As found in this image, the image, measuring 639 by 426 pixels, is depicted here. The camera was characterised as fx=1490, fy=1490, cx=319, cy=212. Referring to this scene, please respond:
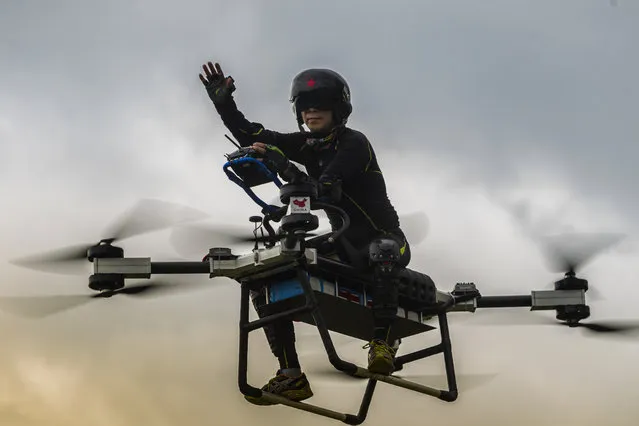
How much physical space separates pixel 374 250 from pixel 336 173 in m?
1.27

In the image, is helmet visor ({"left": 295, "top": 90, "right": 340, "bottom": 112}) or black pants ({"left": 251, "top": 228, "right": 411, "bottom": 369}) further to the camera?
helmet visor ({"left": 295, "top": 90, "right": 340, "bottom": 112})

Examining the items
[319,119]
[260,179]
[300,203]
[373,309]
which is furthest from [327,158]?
[373,309]

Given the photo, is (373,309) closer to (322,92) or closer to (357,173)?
(357,173)

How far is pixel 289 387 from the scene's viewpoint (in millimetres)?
20734

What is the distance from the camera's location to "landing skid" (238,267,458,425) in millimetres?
19625

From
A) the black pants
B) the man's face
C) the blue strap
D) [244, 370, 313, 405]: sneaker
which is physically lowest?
[244, 370, 313, 405]: sneaker

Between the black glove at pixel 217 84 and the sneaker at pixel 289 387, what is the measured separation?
3967mm

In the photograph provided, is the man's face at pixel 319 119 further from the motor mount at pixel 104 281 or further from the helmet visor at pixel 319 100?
the motor mount at pixel 104 281

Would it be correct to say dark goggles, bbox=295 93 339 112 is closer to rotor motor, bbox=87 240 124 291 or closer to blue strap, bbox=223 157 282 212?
blue strap, bbox=223 157 282 212

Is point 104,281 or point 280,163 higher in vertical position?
point 280,163

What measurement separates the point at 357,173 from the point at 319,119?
3.35ft

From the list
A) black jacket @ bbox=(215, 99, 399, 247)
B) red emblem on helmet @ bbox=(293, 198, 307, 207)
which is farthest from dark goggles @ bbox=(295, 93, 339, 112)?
red emblem on helmet @ bbox=(293, 198, 307, 207)

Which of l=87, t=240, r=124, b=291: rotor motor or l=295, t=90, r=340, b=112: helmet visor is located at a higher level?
l=295, t=90, r=340, b=112: helmet visor

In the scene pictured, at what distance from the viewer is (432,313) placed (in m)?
22.4
